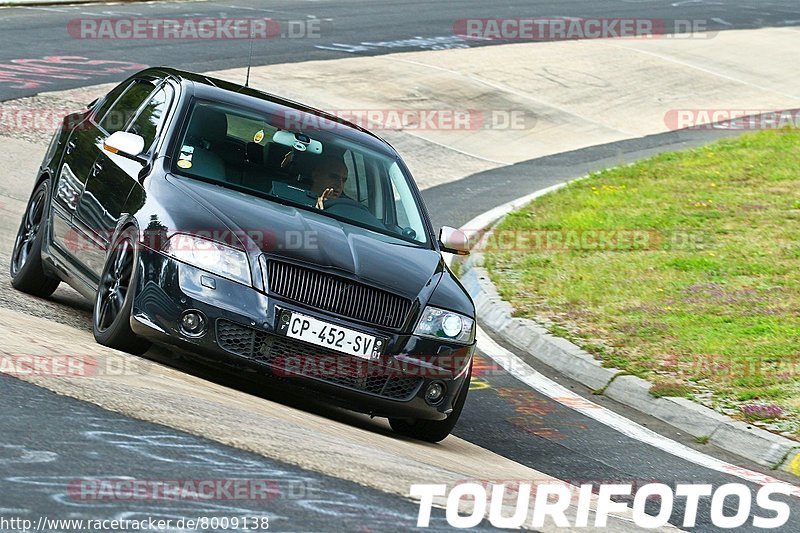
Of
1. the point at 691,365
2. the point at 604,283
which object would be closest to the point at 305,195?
the point at 691,365

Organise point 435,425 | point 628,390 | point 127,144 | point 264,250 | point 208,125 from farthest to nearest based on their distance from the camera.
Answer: point 628,390, point 208,125, point 127,144, point 435,425, point 264,250

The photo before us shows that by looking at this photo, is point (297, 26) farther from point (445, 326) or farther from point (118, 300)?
point (445, 326)

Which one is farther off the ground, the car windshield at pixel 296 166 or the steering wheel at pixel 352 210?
the car windshield at pixel 296 166

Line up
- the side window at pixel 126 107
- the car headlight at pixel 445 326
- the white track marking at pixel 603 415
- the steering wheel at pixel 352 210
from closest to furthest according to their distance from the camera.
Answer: the car headlight at pixel 445 326
the white track marking at pixel 603 415
the steering wheel at pixel 352 210
the side window at pixel 126 107

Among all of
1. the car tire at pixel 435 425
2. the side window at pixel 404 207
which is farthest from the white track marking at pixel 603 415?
the side window at pixel 404 207

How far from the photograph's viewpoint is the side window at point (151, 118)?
834 cm

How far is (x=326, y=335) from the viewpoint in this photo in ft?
22.9

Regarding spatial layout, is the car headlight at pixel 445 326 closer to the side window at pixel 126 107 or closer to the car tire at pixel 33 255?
the side window at pixel 126 107

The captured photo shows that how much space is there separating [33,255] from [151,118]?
1331 millimetres

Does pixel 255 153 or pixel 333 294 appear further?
pixel 255 153

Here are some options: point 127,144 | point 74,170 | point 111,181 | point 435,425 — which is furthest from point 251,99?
point 435,425

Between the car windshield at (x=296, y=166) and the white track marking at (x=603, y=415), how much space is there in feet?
5.60

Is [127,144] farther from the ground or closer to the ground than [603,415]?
farther from the ground

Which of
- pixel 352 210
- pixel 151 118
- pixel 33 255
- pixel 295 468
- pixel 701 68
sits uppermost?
pixel 151 118
